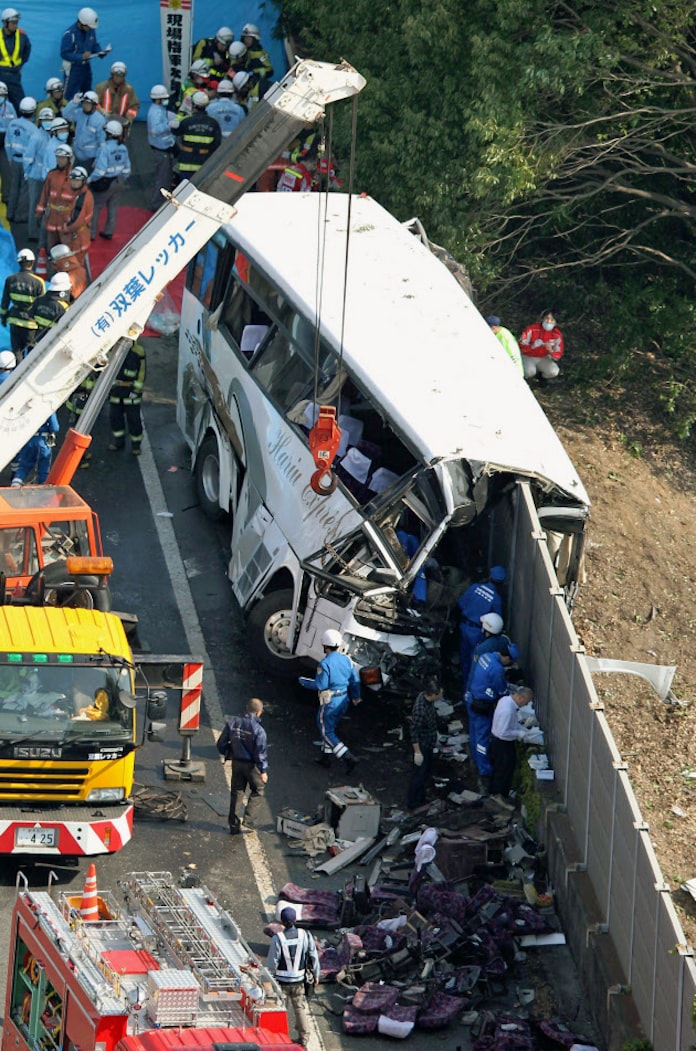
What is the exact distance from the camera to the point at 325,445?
17.2 meters

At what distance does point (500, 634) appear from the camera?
1766cm

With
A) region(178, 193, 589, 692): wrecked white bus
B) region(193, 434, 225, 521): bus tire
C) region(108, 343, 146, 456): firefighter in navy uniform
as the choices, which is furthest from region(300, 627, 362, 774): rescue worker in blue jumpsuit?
region(108, 343, 146, 456): firefighter in navy uniform

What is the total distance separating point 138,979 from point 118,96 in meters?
17.7

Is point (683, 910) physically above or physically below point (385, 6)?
below

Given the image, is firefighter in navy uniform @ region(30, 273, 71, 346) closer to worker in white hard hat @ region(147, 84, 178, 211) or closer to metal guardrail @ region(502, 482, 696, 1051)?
worker in white hard hat @ region(147, 84, 178, 211)

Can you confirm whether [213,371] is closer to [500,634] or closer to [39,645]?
[500,634]

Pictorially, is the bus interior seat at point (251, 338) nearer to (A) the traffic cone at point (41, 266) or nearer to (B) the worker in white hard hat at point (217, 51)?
(A) the traffic cone at point (41, 266)

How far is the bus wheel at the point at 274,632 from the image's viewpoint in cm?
1795

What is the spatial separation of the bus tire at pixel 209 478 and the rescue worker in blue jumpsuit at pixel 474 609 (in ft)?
11.4

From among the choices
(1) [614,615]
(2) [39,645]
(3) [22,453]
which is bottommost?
(1) [614,615]

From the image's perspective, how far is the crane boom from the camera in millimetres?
16891

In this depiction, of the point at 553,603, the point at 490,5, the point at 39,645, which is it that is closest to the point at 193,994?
the point at 39,645

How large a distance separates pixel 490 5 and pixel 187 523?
6.98 metres

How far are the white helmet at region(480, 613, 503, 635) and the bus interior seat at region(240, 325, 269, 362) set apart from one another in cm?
384
